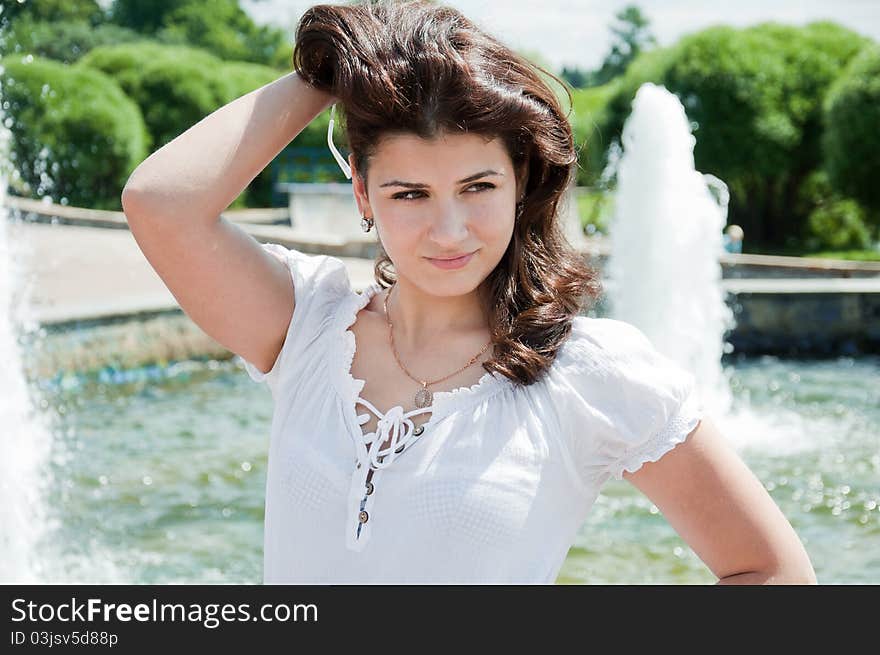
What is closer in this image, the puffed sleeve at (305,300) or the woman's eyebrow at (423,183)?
the woman's eyebrow at (423,183)

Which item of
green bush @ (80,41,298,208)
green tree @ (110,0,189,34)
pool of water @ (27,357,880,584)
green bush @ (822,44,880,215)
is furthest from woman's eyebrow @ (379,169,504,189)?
green tree @ (110,0,189,34)

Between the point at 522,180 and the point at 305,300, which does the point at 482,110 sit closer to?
the point at 522,180

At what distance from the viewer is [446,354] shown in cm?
178

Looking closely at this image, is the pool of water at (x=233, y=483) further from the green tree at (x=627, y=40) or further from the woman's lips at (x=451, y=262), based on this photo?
the green tree at (x=627, y=40)

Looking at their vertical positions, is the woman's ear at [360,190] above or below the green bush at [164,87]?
below

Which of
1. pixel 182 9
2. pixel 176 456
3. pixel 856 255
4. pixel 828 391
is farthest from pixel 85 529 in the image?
pixel 182 9

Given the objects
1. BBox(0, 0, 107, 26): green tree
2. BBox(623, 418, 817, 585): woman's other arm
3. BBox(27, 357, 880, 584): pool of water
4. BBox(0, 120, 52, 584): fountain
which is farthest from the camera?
BBox(0, 0, 107, 26): green tree

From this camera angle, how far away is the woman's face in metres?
1.63

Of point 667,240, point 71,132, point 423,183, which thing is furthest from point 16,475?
point 71,132

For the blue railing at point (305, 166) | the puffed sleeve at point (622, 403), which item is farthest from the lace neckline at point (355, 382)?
the blue railing at point (305, 166)

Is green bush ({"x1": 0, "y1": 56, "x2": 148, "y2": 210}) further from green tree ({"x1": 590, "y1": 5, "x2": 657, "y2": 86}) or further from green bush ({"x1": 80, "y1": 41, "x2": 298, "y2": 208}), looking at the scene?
green tree ({"x1": 590, "y1": 5, "x2": 657, "y2": 86})

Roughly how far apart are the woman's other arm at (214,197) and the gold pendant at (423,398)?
0.99 ft

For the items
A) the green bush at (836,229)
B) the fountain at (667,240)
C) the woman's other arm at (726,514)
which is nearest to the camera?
the woman's other arm at (726,514)

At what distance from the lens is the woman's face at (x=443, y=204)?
163 cm
